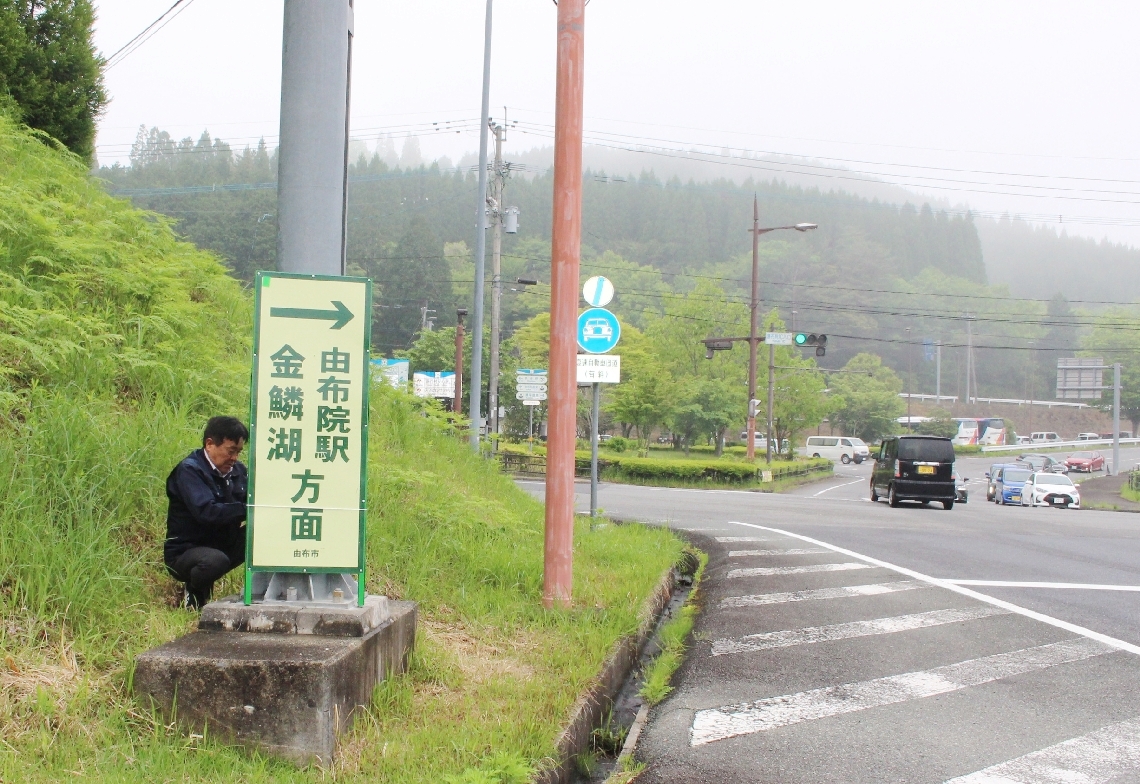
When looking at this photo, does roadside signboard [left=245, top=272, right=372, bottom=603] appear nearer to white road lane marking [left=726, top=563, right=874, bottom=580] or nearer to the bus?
white road lane marking [left=726, top=563, right=874, bottom=580]

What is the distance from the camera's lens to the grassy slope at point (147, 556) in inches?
128

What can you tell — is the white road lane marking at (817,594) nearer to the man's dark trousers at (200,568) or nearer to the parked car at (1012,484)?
the man's dark trousers at (200,568)

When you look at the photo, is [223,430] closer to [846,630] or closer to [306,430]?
[306,430]

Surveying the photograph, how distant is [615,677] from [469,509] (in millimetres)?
2266

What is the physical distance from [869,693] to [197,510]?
365 cm

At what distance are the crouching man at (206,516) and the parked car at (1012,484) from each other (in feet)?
101

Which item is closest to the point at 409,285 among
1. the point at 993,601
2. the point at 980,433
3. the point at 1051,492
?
the point at 1051,492

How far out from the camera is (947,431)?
75.4m

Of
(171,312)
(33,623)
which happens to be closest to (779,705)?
(33,623)

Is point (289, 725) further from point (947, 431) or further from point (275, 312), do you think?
point (947, 431)

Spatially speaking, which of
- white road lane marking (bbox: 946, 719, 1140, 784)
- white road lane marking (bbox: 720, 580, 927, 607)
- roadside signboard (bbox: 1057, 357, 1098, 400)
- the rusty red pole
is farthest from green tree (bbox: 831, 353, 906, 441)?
white road lane marking (bbox: 946, 719, 1140, 784)

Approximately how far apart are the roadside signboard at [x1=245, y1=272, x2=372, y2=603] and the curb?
1121mm

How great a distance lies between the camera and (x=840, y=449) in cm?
6750

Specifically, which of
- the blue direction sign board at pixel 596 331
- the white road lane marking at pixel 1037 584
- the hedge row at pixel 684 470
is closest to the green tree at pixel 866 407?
the hedge row at pixel 684 470
